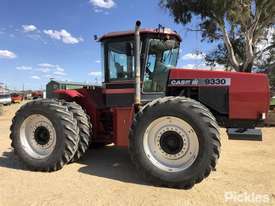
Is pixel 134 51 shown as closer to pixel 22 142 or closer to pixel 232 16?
pixel 22 142

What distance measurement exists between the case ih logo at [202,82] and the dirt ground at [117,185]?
1.67m

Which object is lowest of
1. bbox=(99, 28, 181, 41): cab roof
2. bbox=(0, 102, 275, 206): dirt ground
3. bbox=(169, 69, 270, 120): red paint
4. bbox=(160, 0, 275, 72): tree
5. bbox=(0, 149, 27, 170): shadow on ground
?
bbox=(0, 102, 275, 206): dirt ground

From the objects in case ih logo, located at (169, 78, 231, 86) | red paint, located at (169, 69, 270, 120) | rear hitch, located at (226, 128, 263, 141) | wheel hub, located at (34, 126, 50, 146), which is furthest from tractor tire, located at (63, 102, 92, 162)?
rear hitch, located at (226, 128, 263, 141)

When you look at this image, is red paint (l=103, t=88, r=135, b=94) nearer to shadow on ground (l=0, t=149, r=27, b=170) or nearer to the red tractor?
the red tractor

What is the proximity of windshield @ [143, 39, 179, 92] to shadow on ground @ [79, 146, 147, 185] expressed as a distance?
1.64m

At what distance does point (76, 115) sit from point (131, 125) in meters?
1.34

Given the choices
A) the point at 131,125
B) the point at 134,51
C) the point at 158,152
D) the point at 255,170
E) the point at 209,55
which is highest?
the point at 209,55

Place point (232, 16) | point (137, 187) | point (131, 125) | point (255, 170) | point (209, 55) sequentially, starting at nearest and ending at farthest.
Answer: point (137, 187), point (131, 125), point (255, 170), point (232, 16), point (209, 55)

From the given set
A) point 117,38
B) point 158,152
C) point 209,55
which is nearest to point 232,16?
point 209,55

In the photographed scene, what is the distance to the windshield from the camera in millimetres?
6895

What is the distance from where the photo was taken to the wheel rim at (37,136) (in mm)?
6902

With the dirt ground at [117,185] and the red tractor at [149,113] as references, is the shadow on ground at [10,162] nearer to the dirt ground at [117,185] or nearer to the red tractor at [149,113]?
the dirt ground at [117,185]

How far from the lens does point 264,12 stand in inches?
911

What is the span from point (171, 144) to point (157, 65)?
185 centimetres
